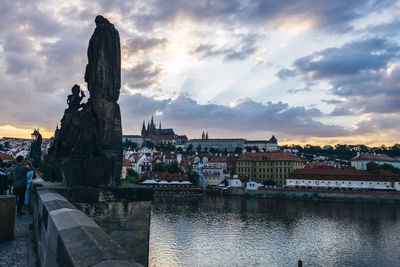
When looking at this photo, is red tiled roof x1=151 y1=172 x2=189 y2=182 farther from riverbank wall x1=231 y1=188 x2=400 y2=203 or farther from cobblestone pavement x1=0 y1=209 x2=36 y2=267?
cobblestone pavement x1=0 y1=209 x2=36 y2=267

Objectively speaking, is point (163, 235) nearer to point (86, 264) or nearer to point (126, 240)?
point (126, 240)

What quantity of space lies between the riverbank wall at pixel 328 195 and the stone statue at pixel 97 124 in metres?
59.5

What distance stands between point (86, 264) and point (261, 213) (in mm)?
40555

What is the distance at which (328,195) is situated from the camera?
59938 mm

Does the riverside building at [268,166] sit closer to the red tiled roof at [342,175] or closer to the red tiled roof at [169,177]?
the red tiled roof at [342,175]

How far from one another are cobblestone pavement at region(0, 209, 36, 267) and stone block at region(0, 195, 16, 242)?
0.37 feet

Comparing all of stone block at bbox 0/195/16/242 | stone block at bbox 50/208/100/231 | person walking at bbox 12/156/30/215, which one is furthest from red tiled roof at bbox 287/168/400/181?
stone block at bbox 50/208/100/231

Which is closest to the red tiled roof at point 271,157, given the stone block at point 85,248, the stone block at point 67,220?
the stone block at point 67,220

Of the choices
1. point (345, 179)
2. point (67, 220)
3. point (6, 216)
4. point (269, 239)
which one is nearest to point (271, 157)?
point (345, 179)

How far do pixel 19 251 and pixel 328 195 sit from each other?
2443 inches

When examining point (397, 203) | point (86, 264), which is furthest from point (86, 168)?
point (397, 203)

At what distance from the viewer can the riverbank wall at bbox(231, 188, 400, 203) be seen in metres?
57.2

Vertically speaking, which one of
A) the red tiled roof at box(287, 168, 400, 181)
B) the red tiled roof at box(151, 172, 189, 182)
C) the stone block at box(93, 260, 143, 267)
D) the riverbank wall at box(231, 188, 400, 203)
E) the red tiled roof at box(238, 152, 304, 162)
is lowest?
the riverbank wall at box(231, 188, 400, 203)

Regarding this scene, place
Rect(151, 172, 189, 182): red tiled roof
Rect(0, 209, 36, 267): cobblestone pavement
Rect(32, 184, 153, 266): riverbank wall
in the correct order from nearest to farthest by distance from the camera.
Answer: Rect(0, 209, 36, 267): cobblestone pavement
Rect(32, 184, 153, 266): riverbank wall
Rect(151, 172, 189, 182): red tiled roof
